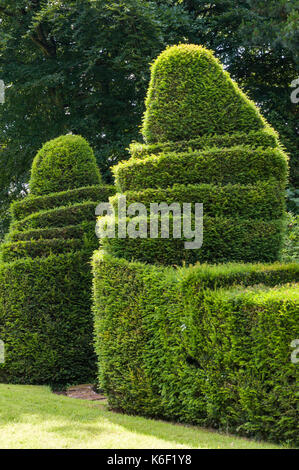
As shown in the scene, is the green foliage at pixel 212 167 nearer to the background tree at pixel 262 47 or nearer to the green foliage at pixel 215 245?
the green foliage at pixel 215 245

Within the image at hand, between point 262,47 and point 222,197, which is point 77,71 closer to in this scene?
point 262,47

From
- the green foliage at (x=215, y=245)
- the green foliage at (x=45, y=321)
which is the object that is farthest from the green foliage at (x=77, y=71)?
the green foliage at (x=215, y=245)

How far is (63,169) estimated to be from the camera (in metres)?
9.30

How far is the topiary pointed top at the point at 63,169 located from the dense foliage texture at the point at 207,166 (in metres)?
2.46

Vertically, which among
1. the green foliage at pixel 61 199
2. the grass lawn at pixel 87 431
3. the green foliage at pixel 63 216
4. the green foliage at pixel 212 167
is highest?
the green foliage at pixel 212 167

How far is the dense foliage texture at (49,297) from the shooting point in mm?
8094

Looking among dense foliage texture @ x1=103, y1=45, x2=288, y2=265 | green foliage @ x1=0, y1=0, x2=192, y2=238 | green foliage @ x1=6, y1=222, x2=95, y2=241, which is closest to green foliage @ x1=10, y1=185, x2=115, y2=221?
green foliage @ x1=6, y1=222, x2=95, y2=241

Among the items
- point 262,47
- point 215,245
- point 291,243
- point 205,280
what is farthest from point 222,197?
point 262,47

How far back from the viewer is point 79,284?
8.31 meters

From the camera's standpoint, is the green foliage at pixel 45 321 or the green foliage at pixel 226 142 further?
the green foliage at pixel 45 321

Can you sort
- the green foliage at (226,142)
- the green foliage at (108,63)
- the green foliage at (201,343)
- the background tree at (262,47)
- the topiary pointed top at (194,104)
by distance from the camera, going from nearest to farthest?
the green foliage at (201,343), the green foliage at (226,142), the topiary pointed top at (194,104), the background tree at (262,47), the green foliage at (108,63)

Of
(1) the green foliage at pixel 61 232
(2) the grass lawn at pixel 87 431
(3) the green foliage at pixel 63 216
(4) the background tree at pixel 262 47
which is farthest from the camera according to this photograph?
(4) the background tree at pixel 262 47

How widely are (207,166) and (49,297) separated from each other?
3.56 meters

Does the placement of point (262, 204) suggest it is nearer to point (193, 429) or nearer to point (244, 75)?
point (193, 429)
